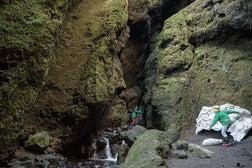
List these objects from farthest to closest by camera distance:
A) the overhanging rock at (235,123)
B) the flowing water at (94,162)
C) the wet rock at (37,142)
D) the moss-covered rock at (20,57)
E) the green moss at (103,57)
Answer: the green moss at (103,57) → the flowing water at (94,162) → the wet rock at (37,142) → the overhanging rock at (235,123) → the moss-covered rock at (20,57)

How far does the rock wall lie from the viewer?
55.9ft

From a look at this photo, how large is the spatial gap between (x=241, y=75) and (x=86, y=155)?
1028 cm

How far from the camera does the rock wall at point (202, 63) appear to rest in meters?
17.0

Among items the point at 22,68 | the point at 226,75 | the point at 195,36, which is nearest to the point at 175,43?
the point at 195,36

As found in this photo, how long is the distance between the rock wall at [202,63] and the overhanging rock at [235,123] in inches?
52.5

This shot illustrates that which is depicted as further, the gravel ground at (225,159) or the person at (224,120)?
the person at (224,120)

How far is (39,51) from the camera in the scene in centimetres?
1218

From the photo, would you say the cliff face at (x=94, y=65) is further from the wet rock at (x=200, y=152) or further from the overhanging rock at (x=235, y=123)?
the wet rock at (x=200, y=152)

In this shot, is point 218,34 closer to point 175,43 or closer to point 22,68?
point 175,43

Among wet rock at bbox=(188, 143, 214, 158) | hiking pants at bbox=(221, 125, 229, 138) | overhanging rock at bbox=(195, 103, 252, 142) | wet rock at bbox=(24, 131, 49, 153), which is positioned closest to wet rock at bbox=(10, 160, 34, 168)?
wet rock at bbox=(24, 131, 49, 153)

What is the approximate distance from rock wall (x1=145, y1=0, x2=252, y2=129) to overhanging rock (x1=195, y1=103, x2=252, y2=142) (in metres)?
1.33

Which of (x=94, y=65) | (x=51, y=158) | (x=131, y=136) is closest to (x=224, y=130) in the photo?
(x=131, y=136)

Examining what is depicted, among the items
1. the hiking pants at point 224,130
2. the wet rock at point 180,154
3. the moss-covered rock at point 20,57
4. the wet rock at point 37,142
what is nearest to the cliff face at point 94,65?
the moss-covered rock at point 20,57

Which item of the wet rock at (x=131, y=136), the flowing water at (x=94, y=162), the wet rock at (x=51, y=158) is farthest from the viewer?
the wet rock at (x=131, y=136)
